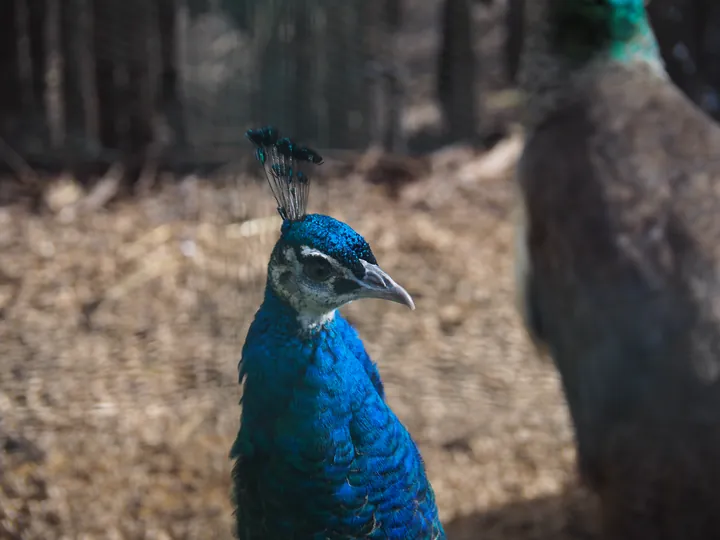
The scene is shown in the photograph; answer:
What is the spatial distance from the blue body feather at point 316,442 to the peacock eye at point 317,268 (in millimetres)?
36

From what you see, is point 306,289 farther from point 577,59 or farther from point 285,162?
point 577,59

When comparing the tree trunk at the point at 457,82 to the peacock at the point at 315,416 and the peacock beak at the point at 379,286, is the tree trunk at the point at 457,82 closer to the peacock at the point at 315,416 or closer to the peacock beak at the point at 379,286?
the peacock at the point at 315,416

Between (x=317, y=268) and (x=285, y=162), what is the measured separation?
5.6 inches

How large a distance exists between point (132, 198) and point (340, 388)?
9.84 feet

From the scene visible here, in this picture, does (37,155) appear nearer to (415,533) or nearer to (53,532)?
(53,532)

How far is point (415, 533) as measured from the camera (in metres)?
1.32

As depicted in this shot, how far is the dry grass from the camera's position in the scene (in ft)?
Result: 7.36

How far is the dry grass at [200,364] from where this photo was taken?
2244mm

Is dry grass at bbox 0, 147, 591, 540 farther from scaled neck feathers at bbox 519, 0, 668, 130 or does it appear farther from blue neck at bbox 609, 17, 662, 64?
blue neck at bbox 609, 17, 662, 64

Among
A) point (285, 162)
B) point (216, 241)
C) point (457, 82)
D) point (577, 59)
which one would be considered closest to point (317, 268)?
point (285, 162)

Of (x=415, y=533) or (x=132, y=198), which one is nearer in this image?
(x=415, y=533)

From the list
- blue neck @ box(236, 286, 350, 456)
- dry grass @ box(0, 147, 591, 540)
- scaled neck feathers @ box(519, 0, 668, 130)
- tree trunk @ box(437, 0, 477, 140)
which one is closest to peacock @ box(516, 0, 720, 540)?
scaled neck feathers @ box(519, 0, 668, 130)

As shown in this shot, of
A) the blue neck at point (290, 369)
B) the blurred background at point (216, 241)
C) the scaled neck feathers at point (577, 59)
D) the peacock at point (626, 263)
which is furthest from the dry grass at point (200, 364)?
the scaled neck feathers at point (577, 59)

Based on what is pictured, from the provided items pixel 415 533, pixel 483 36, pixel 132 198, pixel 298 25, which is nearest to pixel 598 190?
pixel 298 25
